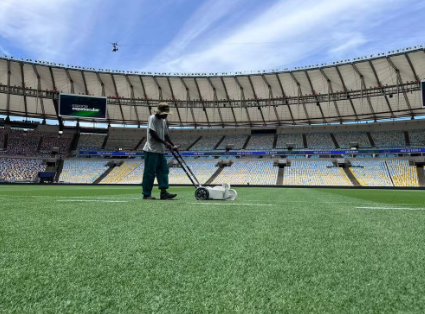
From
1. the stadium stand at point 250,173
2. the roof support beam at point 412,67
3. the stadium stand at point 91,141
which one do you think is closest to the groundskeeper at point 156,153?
the stadium stand at point 250,173

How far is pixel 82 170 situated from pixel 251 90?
22.6m

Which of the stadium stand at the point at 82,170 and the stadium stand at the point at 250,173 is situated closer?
the stadium stand at the point at 250,173

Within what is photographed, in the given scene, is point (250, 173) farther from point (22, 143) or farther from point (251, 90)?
point (22, 143)

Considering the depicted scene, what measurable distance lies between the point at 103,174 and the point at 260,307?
37.9m

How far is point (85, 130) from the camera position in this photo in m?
44.5

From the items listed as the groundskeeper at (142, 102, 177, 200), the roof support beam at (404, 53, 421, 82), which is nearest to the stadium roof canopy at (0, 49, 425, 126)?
the roof support beam at (404, 53, 421, 82)

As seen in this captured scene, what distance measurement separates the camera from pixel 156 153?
19.2ft

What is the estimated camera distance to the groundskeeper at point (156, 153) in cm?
580

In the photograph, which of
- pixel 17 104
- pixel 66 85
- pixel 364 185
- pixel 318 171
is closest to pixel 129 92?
pixel 66 85

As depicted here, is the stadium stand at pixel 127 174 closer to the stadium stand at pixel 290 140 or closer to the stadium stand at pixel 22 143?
the stadium stand at pixel 22 143

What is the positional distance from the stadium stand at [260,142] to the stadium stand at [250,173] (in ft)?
9.95

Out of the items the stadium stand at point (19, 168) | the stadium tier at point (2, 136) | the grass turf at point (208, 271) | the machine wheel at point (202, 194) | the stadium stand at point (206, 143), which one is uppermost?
the stadium stand at point (206, 143)

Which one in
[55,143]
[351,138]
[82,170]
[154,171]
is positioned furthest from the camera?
[55,143]

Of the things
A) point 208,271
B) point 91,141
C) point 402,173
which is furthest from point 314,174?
point 208,271
